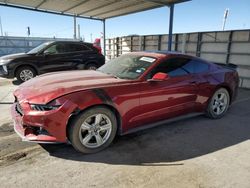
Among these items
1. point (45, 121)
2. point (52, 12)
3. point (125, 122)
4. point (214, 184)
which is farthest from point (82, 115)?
point (52, 12)

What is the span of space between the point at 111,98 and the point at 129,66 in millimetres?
1056

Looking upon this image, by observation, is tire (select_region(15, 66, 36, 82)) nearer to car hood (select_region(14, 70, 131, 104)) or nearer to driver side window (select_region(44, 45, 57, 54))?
driver side window (select_region(44, 45, 57, 54))

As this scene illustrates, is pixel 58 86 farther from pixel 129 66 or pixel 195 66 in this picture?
pixel 195 66

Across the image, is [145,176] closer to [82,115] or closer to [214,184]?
[214,184]

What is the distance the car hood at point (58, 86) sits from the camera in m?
2.93

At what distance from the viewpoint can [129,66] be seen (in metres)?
4.03

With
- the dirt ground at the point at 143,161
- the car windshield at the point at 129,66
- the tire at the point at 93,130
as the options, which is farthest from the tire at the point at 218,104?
the tire at the point at 93,130

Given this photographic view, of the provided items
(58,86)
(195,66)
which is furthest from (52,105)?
(195,66)

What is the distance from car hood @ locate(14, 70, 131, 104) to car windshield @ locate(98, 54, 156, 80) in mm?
252

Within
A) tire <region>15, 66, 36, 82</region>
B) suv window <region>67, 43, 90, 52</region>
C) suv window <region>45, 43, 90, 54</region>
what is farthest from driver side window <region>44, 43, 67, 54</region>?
tire <region>15, 66, 36, 82</region>

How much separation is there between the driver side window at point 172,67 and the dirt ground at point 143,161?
1.10 meters

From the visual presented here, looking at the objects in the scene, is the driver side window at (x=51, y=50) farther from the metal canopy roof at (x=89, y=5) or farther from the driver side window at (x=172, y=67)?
the driver side window at (x=172, y=67)

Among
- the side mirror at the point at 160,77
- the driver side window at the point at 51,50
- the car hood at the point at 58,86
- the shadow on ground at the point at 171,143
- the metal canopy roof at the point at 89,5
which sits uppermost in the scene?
the metal canopy roof at the point at 89,5

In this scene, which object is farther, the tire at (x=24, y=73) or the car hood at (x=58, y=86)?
the tire at (x=24, y=73)
